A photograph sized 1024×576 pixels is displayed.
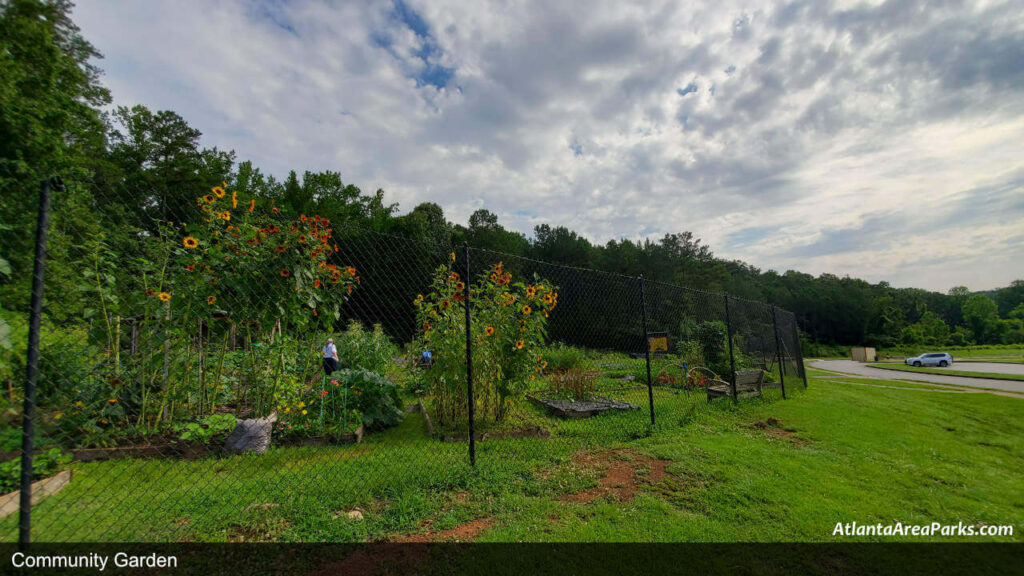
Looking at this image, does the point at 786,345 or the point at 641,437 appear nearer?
the point at 641,437

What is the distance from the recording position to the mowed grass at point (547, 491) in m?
2.47

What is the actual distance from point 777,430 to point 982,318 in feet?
274

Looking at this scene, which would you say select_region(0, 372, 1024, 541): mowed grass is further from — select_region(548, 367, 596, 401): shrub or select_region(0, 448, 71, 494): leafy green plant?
select_region(548, 367, 596, 401): shrub

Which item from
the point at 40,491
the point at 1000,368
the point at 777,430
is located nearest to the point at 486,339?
the point at 40,491

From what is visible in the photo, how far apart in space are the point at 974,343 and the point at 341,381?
287 feet

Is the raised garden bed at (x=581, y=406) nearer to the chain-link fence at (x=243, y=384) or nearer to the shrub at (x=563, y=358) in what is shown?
the chain-link fence at (x=243, y=384)

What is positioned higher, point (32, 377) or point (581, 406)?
point (32, 377)

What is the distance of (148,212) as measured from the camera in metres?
2.82

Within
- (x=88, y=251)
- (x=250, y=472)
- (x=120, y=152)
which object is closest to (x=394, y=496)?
(x=250, y=472)

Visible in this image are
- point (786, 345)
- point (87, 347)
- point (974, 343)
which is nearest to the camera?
point (87, 347)

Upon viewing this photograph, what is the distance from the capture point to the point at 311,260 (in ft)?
11.3

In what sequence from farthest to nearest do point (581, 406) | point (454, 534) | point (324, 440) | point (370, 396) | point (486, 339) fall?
1. point (581, 406)
2. point (370, 396)
3. point (486, 339)
4. point (324, 440)
5. point (454, 534)

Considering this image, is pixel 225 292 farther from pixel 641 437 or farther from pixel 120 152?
pixel 120 152

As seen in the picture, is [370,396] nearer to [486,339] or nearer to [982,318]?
[486,339]
